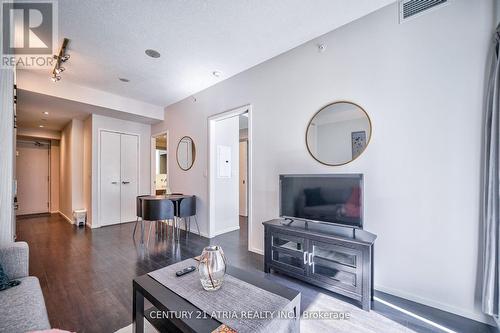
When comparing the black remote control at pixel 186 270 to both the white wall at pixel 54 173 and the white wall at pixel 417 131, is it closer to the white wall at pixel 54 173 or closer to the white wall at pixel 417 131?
the white wall at pixel 417 131

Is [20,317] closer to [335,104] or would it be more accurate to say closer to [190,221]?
[335,104]

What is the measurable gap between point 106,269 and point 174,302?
1.94 meters

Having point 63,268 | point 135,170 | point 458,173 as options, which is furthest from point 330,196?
point 135,170

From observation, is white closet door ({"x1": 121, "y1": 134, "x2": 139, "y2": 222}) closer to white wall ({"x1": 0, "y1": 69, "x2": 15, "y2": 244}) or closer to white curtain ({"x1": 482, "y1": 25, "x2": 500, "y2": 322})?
white wall ({"x1": 0, "y1": 69, "x2": 15, "y2": 244})

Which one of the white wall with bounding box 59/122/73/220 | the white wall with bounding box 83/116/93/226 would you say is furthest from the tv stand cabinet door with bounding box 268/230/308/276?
the white wall with bounding box 59/122/73/220

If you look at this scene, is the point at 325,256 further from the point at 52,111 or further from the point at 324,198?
the point at 52,111

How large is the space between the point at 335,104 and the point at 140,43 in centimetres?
244

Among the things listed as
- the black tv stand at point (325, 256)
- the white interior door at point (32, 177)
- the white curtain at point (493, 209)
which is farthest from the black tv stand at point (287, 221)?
the white interior door at point (32, 177)

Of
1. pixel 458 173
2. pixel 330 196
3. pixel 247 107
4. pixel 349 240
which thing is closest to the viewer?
pixel 458 173

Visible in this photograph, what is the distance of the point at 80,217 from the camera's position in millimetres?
4793

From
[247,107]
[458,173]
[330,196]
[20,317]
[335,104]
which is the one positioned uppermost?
[247,107]

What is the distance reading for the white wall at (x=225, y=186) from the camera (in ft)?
13.2

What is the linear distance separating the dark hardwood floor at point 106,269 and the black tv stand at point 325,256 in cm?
16

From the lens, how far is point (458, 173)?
1.73 m
